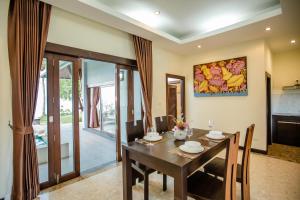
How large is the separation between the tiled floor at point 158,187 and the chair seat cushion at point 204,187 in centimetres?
66

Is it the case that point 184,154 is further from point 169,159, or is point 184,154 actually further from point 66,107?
point 66,107

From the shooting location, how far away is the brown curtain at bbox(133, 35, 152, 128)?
153 inches

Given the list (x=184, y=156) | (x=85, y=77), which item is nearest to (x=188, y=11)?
(x=184, y=156)

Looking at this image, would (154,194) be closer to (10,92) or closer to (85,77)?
(10,92)

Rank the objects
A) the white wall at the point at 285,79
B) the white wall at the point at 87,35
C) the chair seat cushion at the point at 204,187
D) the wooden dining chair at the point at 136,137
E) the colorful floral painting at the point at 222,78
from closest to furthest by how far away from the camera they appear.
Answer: the chair seat cushion at the point at 204,187 < the wooden dining chair at the point at 136,137 < the white wall at the point at 87,35 < the colorful floral painting at the point at 222,78 < the white wall at the point at 285,79

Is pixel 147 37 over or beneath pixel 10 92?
over

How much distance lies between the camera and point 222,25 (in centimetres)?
391

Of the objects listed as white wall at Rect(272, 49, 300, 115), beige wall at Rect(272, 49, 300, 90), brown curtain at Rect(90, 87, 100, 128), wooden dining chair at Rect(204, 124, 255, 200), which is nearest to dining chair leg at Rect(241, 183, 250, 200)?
wooden dining chair at Rect(204, 124, 255, 200)

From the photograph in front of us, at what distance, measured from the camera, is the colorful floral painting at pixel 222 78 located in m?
4.27

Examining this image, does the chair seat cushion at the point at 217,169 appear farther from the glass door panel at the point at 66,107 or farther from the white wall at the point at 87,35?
the white wall at the point at 87,35

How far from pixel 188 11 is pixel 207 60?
79.7 inches

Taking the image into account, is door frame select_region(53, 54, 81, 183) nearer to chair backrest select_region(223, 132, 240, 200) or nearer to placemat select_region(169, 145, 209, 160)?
placemat select_region(169, 145, 209, 160)

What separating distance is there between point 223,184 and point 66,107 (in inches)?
107

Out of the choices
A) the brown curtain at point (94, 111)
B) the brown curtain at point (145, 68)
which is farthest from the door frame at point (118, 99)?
the brown curtain at point (94, 111)
